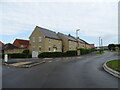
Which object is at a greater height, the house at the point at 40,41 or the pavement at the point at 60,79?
the house at the point at 40,41

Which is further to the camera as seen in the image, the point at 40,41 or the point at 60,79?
the point at 40,41

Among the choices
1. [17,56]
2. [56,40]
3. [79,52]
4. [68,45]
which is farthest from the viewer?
[68,45]

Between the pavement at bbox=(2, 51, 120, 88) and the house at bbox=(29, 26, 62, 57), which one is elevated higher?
the house at bbox=(29, 26, 62, 57)

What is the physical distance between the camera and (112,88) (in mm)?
6039

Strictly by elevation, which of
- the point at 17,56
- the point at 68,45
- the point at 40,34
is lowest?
the point at 17,56

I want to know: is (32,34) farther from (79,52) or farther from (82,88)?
(82,88)

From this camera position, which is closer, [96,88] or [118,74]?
[96,88]

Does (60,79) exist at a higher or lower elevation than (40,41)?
lower

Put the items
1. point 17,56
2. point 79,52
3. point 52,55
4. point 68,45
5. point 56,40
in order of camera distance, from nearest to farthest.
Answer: point 52,55 → point 17,56 → point 79,52 → point 56,40 → point 68,45

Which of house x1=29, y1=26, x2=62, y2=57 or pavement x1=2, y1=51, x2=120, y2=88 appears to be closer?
pavement x1=2, y1=51, x2=120, y2=88

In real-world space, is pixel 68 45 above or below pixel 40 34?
below

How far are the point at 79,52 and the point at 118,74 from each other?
105 ft

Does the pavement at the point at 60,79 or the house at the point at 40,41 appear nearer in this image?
the pavement at the point at 60,79

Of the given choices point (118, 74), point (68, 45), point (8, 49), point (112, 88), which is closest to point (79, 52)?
point (68, 45)
